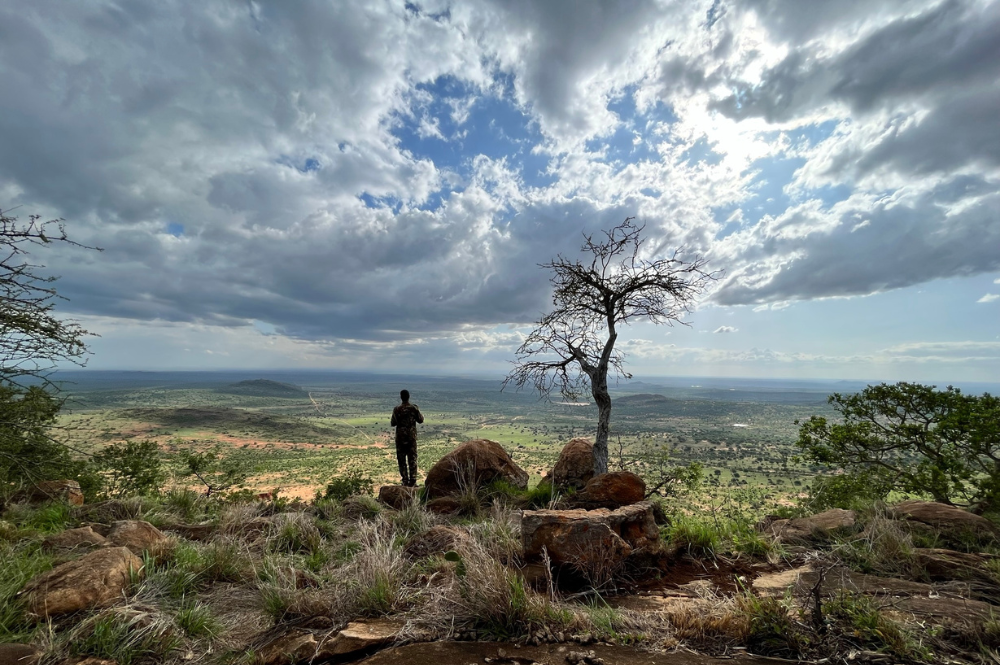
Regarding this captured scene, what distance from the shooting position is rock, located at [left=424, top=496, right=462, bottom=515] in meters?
10.2

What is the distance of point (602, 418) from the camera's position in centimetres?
1010

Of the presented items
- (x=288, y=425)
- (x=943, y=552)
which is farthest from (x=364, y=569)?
(x=288, y=425)

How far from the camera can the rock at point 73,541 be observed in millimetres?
5135

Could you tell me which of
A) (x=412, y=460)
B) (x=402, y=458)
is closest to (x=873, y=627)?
(x=412, y=460)

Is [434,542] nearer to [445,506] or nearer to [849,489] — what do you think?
[445,506]

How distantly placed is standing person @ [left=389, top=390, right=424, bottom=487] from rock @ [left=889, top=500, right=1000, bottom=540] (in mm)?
11350

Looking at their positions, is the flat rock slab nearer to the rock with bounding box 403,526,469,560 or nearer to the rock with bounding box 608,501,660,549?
the rock with bounding box 608,501,660,549

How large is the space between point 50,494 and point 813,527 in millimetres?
14773

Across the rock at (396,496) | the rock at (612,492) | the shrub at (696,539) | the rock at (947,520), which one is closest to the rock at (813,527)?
the rock at (947,520)

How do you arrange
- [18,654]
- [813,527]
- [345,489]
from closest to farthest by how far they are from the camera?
[18,654], [813,527], [345,489]

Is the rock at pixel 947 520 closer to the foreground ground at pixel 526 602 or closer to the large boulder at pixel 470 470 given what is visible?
the foreground ground at pixel 526 602

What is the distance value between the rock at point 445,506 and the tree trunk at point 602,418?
384cm

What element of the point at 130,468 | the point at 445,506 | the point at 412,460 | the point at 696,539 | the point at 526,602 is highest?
the point at 526,602

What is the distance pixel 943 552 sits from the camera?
5293 mm
